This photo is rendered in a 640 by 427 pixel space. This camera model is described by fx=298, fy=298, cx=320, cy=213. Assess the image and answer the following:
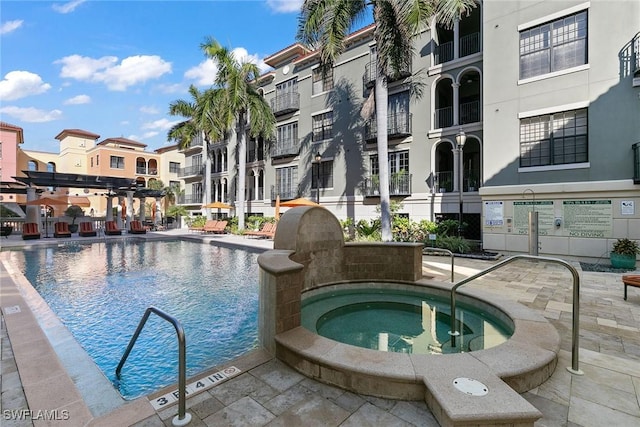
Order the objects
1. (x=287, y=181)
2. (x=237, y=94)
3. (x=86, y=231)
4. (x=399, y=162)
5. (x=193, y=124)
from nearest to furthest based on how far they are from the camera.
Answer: (x=399, y=162)
(x=237, y=94)
(x=86, y=231)
(x=287, y=181)
(x=193, y=124)

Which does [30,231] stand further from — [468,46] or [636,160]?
[636,160]

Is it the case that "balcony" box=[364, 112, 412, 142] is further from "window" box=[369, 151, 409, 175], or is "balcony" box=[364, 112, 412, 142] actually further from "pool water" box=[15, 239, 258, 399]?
"pool water" box=[15, 239, 258, 399]

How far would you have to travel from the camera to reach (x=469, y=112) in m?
17.0

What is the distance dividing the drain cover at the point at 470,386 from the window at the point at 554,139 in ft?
42.7

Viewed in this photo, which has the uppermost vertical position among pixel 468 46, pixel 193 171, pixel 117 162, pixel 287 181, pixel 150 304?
pixel 468 46

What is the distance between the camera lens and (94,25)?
37.4 feet

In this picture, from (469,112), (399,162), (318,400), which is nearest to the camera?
(318,400)

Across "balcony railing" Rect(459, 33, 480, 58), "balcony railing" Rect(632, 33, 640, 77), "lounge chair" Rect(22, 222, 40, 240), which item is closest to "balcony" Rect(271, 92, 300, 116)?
"balcony railing" Rect(459, 33, 480, 58)

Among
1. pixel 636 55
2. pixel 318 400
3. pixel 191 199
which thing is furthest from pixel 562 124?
pixel 191 199

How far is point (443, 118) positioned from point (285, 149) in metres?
12.9

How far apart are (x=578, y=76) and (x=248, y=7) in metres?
15.5

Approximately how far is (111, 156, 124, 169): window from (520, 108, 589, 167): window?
50.6 meters

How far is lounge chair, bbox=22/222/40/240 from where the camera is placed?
20141mm

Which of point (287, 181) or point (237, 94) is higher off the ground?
point (237, 94)
